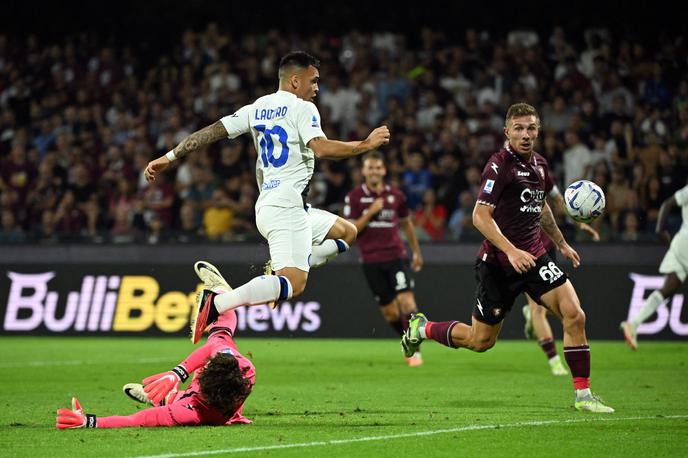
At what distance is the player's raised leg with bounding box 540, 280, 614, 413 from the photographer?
9.16 meters

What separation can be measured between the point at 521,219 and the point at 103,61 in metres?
17.9

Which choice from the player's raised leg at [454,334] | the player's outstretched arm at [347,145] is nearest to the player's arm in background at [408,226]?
the player's raised leg at [454,334]

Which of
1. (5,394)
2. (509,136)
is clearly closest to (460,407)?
(509,136)

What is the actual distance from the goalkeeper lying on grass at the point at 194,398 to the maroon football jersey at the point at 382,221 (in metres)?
6.52

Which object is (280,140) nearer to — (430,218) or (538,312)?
(538,312)

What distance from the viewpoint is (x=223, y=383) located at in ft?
26.4

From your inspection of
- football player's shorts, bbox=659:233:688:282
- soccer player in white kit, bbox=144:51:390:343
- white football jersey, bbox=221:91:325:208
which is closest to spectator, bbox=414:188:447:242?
football player's shorts, bbox=659:233:688:282

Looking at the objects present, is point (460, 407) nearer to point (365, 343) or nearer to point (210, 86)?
point (365, 343)

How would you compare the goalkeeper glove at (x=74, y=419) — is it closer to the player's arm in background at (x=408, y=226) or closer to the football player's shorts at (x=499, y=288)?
the football player's shorts at (x=499, y=288)

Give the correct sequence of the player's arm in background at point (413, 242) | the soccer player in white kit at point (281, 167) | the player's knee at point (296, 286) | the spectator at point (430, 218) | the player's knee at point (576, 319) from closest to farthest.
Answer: the player's knee at point (576, 319), the soccer player in white kit at point (281, 167), the player's knee at point (296, 286), the player's arm in background at point (413, 242), the spectator at point (430, 218)

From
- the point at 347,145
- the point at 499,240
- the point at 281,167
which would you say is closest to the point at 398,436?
the point at 499,240

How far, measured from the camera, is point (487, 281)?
9.54 meters

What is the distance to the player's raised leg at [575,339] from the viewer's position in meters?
9.16

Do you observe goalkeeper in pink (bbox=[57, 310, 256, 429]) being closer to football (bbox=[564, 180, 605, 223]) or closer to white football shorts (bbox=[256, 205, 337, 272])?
white football shorts (bbox=[256, 205, 337, 272])
